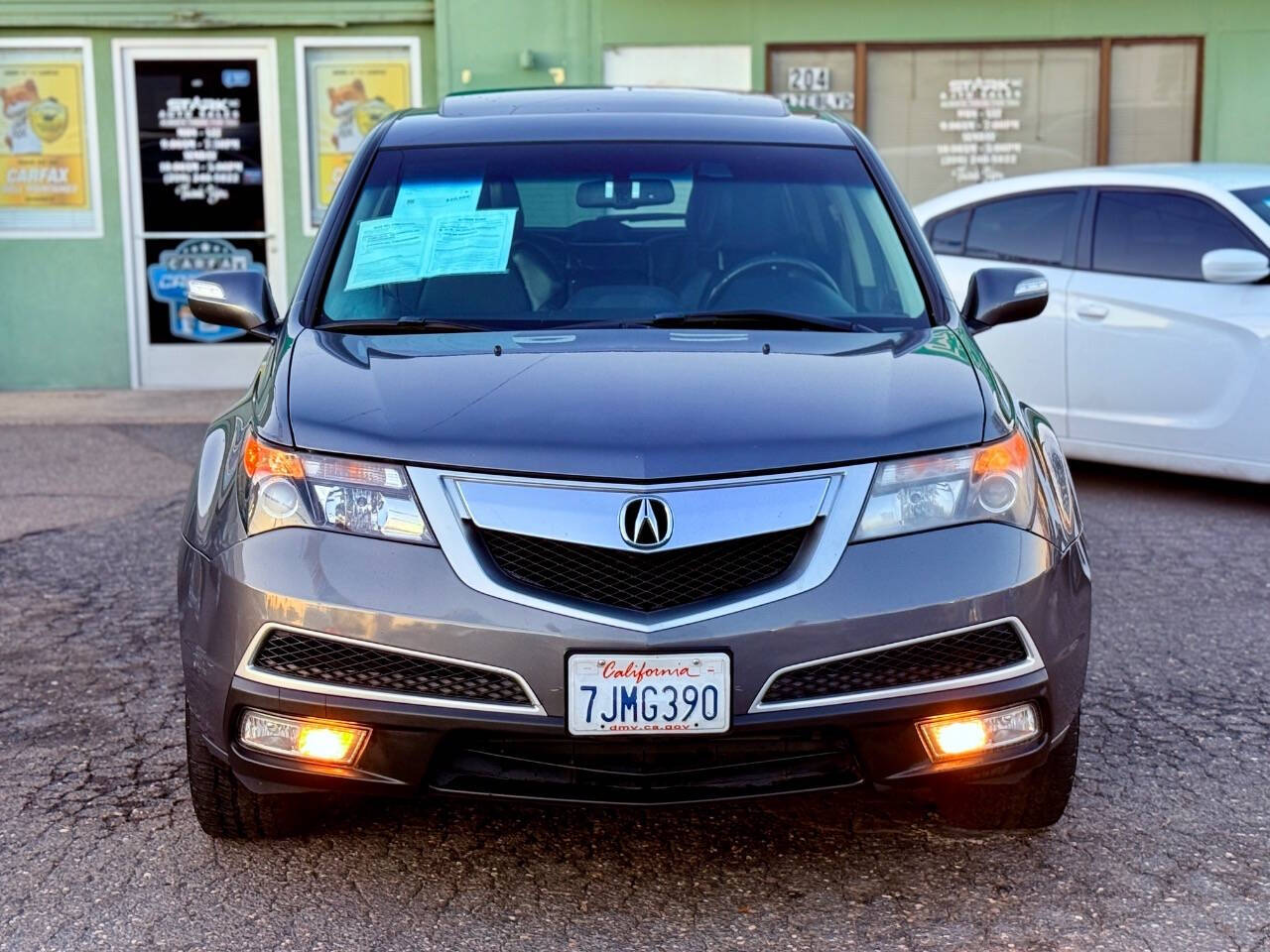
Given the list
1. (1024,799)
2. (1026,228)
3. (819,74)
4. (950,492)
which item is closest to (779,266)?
(950,492)

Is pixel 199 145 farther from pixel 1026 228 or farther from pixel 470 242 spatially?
pixel 470 242

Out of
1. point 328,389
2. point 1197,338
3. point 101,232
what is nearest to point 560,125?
point 328,389

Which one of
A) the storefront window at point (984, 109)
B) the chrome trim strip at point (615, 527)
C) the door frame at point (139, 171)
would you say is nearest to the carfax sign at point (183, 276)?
the door frame at point (139, 171)

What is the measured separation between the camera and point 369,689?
3.08 meters

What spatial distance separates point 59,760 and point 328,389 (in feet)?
4.67

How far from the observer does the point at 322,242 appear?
13.7ft

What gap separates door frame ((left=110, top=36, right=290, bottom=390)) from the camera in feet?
37.8

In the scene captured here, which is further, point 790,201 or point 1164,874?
point 790,201

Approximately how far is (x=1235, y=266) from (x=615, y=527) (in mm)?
4892

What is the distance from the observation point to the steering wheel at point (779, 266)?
4147mm

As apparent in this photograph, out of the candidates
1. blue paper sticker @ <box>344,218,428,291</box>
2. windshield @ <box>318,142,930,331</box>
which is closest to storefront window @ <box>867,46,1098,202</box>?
windshield @ <box>318,142,930,331</box>

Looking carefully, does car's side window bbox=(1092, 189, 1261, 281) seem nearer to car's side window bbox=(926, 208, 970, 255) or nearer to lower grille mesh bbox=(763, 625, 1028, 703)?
car's side window bbox=(926, 208, 970, 255)

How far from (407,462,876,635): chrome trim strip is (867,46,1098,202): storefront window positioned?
880cm

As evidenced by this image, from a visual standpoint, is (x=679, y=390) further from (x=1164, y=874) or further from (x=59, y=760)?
(x=59, y=760)
